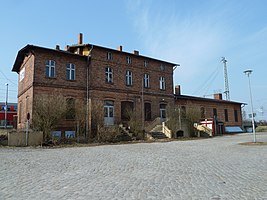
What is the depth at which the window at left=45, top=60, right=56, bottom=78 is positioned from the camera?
20.9 m

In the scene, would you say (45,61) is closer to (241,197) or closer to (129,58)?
(129,58)

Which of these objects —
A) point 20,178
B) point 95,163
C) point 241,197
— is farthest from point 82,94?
point 241,197

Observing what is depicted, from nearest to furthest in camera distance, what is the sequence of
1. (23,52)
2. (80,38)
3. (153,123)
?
(23,52) < (153,123) < (80,38)

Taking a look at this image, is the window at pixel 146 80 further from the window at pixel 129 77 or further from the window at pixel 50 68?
the window at pixel 50 68

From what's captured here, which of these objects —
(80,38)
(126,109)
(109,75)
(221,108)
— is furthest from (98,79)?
(221,108)

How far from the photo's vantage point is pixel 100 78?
2359 cm

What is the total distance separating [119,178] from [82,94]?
1657 cm

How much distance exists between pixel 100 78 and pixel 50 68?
4766mm

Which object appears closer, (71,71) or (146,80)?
(71,71)

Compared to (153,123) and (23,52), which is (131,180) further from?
(23,52)

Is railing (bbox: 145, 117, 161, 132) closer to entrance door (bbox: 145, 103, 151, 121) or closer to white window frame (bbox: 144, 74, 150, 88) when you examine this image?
entrance door (bbox: 145, 103, 151, 121)

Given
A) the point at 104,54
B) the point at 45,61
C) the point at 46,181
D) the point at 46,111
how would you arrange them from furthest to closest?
the point at 104,54, the point at 45,61, the point at 46,111, the point at 46,181

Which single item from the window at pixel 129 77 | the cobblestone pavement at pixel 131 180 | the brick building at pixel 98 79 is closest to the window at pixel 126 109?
the brick building at pixel 98 79

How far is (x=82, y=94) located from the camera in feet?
73.7
